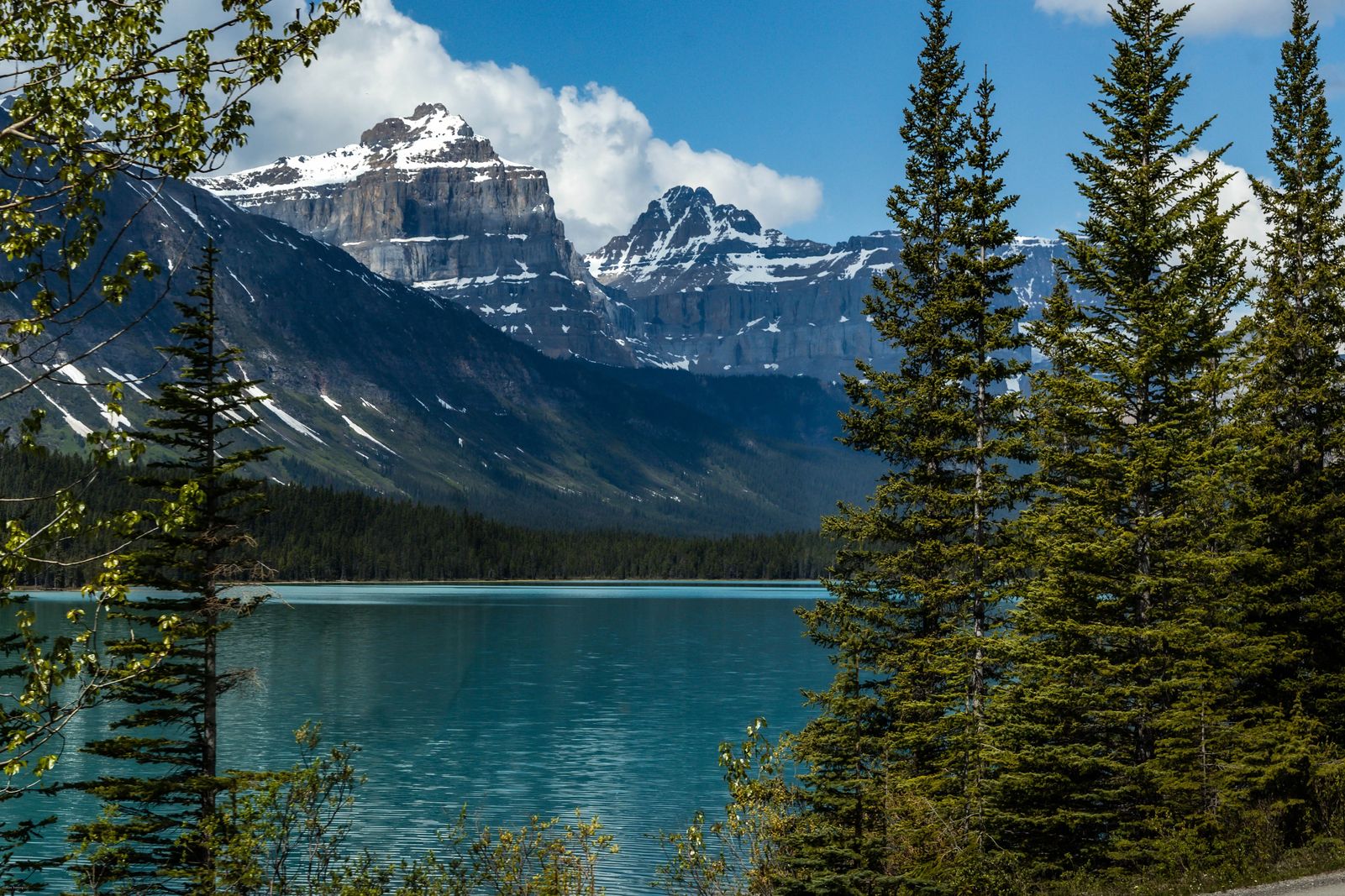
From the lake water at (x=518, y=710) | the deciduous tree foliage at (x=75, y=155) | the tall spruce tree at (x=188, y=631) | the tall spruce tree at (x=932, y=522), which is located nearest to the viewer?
the deciduous tree foliage at (x=75, y=155)

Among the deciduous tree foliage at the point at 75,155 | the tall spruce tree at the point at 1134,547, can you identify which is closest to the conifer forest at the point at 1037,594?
the tall spruce tree at the point at 1134,547

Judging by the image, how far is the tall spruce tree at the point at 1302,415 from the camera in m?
31.9

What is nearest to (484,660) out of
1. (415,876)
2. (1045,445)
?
(1045,445)

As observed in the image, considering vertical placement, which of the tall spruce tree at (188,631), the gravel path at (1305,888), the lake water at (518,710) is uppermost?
the tall spruce tree at (188,631)

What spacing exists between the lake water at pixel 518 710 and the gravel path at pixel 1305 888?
2239 cm

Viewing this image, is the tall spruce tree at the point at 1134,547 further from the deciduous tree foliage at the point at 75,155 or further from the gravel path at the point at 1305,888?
the deciduous tree foliage at the point at 75,155

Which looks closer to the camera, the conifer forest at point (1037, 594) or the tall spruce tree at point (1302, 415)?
the conifer forest at point (1037, 594)

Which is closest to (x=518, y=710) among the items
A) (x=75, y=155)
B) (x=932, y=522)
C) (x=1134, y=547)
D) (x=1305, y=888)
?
(x=932, y=522)

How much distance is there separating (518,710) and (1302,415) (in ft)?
203

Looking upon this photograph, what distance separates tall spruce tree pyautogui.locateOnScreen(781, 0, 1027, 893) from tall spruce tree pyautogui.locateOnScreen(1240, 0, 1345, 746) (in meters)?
7.29

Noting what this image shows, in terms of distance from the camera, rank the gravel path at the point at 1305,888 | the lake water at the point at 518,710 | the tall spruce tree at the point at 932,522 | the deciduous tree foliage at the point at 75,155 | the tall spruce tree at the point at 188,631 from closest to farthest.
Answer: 1. the deciduous tree foliage at the point at 75,155
2. the gravel path at the point at 1305,888
3. the tall spruce tree at the point at 188,631
4. the tall spruce tree at the point at 932,522
5. the lake water at the point at 518,710

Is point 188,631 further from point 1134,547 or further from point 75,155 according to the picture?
point 1134,547

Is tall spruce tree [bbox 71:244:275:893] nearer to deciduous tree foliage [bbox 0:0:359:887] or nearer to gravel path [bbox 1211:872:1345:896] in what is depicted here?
deciduous tree foliage [bbox 0:0:359:887]

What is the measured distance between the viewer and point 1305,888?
815 inches
